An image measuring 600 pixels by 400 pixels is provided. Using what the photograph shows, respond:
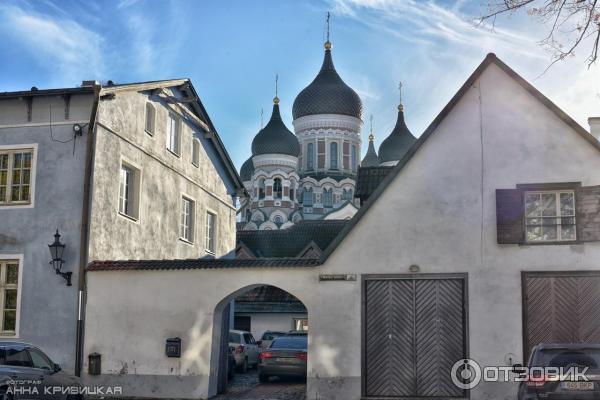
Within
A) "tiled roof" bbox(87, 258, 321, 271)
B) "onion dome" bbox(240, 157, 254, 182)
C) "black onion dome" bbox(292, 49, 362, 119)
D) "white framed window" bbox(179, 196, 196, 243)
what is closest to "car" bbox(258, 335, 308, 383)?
"tiled roof" bbox(87, 258, 321, 271)

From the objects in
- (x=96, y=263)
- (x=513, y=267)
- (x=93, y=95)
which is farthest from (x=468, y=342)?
(x=93, y=95)

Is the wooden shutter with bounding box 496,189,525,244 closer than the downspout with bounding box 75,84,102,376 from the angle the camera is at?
Yes

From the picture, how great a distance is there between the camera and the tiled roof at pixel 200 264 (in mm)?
17938

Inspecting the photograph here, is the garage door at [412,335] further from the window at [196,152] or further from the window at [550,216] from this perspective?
the window at [196,152]

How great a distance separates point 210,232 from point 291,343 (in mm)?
7517

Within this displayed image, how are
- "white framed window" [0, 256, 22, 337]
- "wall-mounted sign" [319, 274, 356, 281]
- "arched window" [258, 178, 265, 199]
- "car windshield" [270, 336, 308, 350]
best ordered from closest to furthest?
"wall-mounted sign" [319, 274, 356, 281] < "white framed window" [0, 256, 22, 337] < "car windshield" [270, 336, 308, 350] < "arched window" [258, 178, 265, 199]

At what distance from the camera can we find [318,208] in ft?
269

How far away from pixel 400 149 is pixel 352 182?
6349 millimetres

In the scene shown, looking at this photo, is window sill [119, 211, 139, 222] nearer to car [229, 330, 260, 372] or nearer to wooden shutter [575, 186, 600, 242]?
car [229, 330, 260, 372]

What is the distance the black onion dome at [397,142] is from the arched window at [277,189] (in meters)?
11.5

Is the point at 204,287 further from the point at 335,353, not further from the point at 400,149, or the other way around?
the point at 400,149

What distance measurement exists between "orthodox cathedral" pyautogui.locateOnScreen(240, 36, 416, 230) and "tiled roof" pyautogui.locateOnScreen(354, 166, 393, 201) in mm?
54736

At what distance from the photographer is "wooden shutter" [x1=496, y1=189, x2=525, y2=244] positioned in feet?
56.9

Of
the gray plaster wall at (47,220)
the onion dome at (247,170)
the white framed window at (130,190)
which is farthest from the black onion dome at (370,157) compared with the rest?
the gray plaster wall at (47,220)
